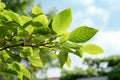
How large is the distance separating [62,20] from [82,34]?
7 cm

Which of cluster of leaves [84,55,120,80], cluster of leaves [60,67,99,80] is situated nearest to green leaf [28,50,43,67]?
cluster of leaves [84,55,120,80]

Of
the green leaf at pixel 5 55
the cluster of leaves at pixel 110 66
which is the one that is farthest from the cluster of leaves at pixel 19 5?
the green leaf at pixel 5 55

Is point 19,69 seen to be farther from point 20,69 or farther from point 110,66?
point 110,66

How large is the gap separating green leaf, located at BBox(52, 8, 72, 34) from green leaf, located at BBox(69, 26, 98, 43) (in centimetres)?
4

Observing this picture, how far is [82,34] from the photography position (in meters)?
0.95

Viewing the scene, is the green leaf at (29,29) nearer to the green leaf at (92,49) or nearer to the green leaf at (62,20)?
the green leaf at (62,20)

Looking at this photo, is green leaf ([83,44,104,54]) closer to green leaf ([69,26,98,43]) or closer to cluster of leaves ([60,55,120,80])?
green leaf ([69,26,98,43])

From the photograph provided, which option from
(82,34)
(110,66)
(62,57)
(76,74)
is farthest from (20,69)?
(76,74)

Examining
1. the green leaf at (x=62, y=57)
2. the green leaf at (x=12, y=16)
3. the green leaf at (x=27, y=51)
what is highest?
the green leaf at (x=12, y=16)

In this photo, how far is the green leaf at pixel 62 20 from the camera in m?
0.92

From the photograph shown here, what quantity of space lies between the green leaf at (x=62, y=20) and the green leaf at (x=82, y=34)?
1.5 inches

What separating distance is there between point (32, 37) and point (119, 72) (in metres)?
23.2

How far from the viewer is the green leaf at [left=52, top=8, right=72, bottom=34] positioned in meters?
0.92

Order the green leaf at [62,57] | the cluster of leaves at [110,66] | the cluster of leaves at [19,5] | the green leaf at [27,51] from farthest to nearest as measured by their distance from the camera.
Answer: the cluster of leaves at [110,66]
the cluster of leaves at [19,5]
the green leaf at [27,51]
the green leaf at [62,57]
